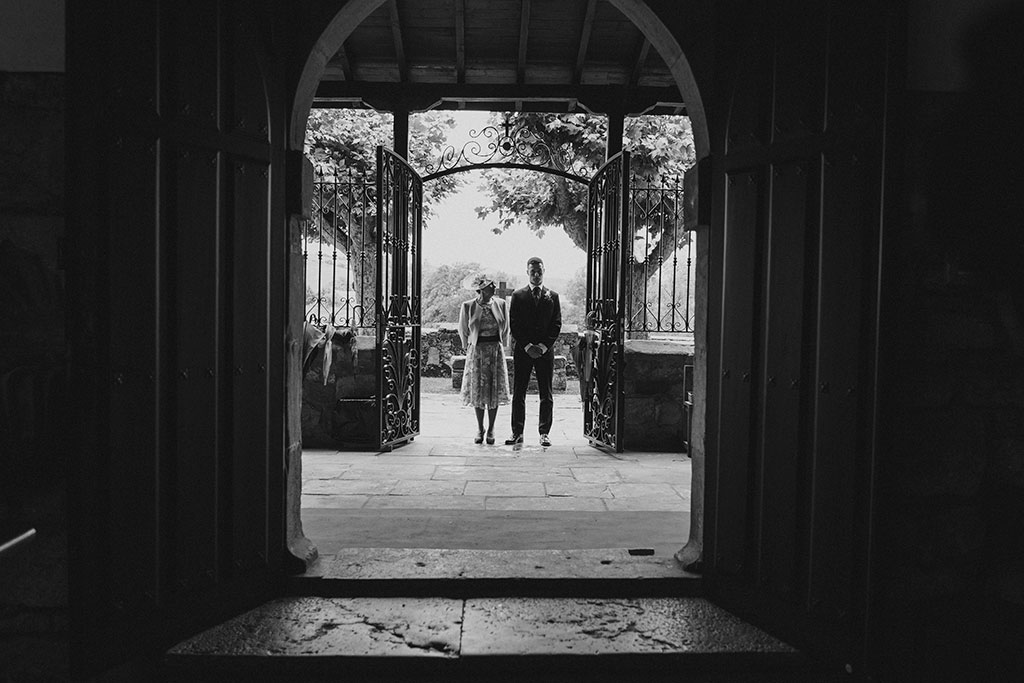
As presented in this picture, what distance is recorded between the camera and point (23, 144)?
2.28 m

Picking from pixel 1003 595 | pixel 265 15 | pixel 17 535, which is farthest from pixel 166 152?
pixel 1003 595

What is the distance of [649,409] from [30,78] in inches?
204

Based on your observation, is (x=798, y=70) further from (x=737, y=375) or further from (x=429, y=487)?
(x=429, y=487)

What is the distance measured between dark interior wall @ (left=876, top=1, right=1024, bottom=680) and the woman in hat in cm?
443

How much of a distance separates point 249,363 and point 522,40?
4378 mm

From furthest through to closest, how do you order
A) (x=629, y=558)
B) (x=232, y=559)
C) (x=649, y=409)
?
1. (x=649, y=409)
2. (x=629, y=558)
3. (x=232, y=559)

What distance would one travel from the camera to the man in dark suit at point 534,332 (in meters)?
6.33

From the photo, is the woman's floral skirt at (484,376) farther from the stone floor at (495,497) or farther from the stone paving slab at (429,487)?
the stone paving slab at (429,487)

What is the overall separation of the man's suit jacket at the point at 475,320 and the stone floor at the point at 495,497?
1024 mm

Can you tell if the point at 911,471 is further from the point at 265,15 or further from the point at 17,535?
the point at 265,15

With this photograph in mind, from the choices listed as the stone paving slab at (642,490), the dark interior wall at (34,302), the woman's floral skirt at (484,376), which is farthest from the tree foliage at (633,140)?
the dark interior wall at (34,302)

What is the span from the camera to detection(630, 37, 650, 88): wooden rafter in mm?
5948

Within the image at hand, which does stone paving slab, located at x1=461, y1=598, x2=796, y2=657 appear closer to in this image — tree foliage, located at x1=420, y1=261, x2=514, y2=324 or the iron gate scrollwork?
the iron gate scrollwork

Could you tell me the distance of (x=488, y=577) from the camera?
2812 millimetres
